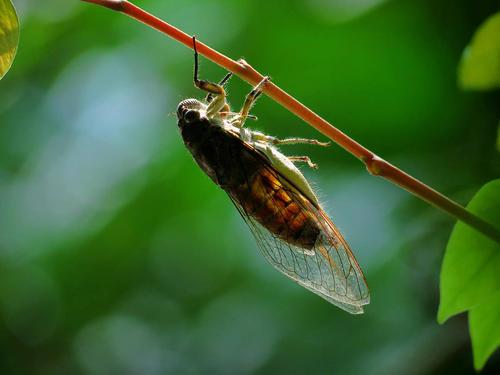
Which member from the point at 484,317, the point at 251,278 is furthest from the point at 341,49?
the point at 484,317

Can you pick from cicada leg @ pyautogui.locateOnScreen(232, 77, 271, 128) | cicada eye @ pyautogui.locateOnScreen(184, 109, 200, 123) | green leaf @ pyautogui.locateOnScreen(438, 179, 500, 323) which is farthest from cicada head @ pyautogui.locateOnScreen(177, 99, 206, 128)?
green leaf @ pyautogui.locateOnScreen(438, 179, 500, 323)

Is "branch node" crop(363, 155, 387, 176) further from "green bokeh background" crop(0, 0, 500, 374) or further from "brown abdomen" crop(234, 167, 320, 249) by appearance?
"green bokeh background" crop(0, 0, 500, 374)

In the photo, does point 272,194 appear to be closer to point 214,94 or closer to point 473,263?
point 214,94

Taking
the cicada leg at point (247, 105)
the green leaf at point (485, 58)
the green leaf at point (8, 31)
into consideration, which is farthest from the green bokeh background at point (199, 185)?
the green leaf at point (8, 31)

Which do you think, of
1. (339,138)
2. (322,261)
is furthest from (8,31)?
(322,261)

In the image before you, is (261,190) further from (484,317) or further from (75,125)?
(75,125)

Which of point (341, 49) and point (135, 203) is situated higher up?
point (341, 49)
